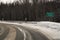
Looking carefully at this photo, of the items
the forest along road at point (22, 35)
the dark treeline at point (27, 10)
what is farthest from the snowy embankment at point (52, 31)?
the dark treeline at point (27, 10)

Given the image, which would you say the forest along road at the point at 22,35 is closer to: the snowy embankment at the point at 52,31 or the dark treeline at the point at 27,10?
the snowy embankment at the point at 52,31

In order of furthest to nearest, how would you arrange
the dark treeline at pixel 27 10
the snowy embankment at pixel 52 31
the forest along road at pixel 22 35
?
1. the dark treeline at pixel 27 10
2. the snowy embankment at pixel 52 31
3. the forest along road at pixel 22 35

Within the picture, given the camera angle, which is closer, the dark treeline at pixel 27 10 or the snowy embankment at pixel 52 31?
the snowy embankment at pixel 52 31

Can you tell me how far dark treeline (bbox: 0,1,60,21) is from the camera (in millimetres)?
80213

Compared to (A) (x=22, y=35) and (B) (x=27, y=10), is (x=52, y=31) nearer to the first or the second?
(A) (x=22, y=35)

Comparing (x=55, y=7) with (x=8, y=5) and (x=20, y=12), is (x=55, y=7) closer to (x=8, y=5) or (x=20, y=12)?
(x=20, y=12)

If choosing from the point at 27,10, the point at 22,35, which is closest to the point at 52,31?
the point at 22,35

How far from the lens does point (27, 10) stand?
305 ft

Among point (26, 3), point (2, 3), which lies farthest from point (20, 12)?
point (2, 3)

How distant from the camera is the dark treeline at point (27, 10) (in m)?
80.2

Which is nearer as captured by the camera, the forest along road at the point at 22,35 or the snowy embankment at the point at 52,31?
the forest along road at the point at 22,35

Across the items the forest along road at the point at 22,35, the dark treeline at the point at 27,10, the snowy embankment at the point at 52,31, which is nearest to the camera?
the forest along road at the point at 22,35

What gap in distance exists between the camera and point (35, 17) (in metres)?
81.1

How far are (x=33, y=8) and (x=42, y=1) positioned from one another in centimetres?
597
